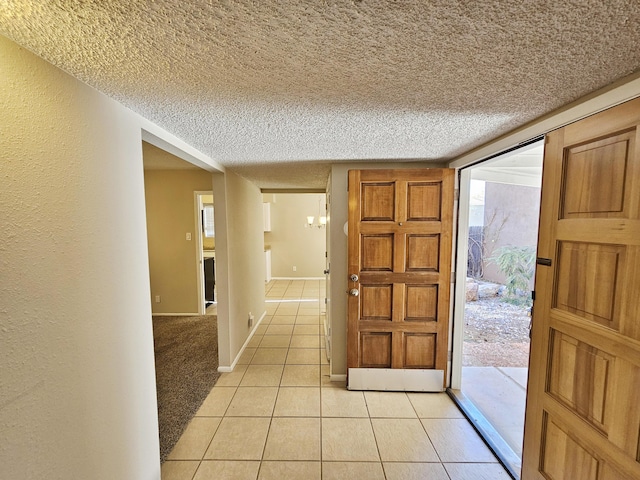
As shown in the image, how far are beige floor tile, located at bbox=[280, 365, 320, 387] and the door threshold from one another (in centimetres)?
127

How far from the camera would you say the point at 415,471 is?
64.1 inches

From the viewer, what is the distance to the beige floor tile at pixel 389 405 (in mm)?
2119

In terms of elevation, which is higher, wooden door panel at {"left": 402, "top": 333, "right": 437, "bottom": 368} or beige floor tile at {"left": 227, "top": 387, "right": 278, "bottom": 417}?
wooden door panel at {"left": 402, "top": 333, "right": 437, "bottom": 368}

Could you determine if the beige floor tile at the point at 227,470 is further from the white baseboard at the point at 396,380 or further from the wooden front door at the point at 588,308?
the wooden front door at the point at 588,308

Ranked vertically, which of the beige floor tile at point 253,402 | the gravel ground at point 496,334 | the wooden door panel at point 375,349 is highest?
the wooden door panel at point 375,349

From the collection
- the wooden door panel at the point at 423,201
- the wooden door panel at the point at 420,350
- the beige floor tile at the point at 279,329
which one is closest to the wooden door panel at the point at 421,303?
the wooden door panel at the point at 420,350

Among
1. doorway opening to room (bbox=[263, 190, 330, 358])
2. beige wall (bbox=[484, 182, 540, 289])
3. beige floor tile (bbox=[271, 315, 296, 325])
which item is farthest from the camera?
doorway opening to room (bbox=[263, 190, 330, 358])

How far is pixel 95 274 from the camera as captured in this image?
3.51 ft

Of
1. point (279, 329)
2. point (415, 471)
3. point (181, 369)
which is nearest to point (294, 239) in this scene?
point (279, 329)

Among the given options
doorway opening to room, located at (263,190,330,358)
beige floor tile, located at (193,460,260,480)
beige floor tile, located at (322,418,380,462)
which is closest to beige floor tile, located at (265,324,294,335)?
beige floor tile, located at (322,418,380,462)

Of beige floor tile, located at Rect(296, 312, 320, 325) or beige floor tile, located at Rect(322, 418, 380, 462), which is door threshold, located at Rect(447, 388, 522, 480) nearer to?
beige floor tile, located at Rect(322, 418, 380, 462)

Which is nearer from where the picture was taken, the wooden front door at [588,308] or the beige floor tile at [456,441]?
the wooden front door at [588,308]

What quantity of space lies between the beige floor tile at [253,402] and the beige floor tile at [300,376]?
17 centimetres

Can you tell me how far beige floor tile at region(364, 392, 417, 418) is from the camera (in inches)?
83.4
